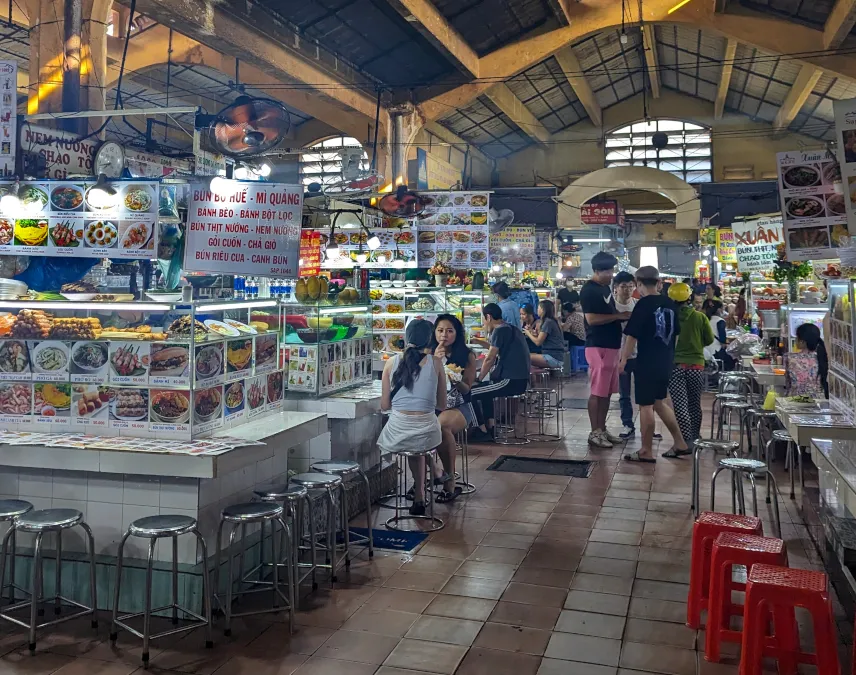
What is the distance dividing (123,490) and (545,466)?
4214 millimetres

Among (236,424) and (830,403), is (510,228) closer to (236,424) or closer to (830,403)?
(830,403)

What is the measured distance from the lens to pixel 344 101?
1086cm

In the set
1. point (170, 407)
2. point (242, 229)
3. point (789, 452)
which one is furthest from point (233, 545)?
point (789, 452)

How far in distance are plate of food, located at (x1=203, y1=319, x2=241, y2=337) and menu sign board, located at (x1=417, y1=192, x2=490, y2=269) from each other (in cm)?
596

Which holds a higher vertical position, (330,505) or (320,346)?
(320,346)

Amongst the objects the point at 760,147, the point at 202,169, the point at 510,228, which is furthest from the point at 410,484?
the point at 760,147

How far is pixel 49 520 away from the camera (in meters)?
3.48

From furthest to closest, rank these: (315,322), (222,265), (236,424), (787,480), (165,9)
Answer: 1. (165,9)
2. (787,480)
3. (315,322)
4. (222,265)
5. (236,424)

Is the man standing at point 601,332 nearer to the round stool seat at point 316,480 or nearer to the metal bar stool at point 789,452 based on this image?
Answer: the metal bar stool at point 789,452

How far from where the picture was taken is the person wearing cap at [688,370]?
24.0 feet

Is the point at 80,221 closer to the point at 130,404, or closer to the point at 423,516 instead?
the point at 130,404

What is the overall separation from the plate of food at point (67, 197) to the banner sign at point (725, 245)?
12324 mm

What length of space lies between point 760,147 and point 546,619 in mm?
21016

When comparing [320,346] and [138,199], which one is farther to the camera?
[320,346]
